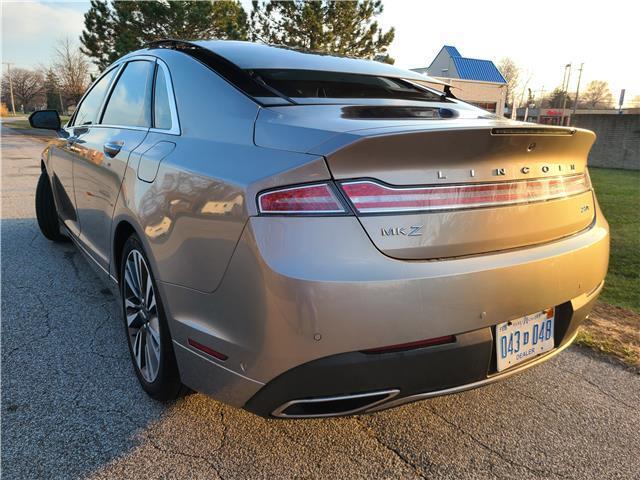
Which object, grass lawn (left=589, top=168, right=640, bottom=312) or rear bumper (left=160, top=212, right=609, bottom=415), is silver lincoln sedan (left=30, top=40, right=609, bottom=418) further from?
grass lawn (left=589, top=168, right=640, bottom=312)

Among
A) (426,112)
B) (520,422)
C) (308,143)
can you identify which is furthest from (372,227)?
(520,422)

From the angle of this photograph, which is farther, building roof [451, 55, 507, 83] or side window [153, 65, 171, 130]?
building roof [451, 55, 507, 83]

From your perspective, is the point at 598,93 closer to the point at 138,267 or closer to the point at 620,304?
the point at 620,304

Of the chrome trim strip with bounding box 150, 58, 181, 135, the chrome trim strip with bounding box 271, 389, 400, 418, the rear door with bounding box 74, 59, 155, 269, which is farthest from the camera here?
the rear door with bounding box 74, 59, 155, 269

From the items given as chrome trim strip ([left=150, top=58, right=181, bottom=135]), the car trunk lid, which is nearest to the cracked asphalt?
the car trunk lid

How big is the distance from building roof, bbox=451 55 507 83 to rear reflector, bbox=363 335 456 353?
146ft

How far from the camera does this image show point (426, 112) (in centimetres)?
213

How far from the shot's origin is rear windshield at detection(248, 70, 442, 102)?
232 cm

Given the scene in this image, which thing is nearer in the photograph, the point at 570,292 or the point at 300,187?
the point at 300,187

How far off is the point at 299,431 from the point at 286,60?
Result: 1.88 meters

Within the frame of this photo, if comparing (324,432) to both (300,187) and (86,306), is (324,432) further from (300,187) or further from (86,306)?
(86,306)

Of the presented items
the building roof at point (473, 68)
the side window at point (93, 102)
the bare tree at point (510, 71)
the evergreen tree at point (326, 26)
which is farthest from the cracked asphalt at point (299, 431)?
the bare tree at point (510, 71)

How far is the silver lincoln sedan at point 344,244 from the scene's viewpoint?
5.22ft

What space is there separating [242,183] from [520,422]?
1.73m
